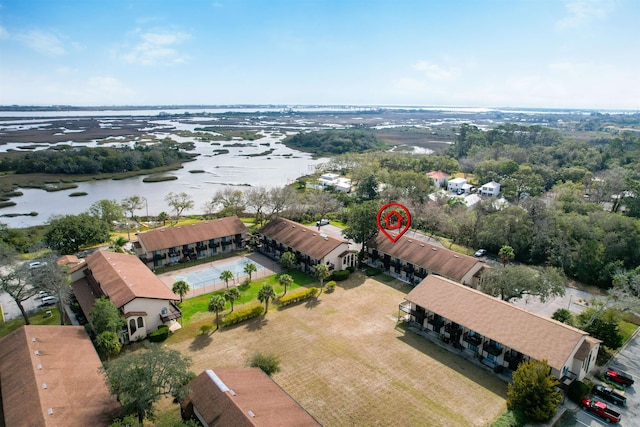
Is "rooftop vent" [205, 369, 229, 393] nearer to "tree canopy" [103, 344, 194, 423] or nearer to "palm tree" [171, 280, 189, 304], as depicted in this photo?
"tree canopy" [103, 344, 194, 423]

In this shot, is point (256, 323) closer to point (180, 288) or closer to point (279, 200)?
point (180, 288)

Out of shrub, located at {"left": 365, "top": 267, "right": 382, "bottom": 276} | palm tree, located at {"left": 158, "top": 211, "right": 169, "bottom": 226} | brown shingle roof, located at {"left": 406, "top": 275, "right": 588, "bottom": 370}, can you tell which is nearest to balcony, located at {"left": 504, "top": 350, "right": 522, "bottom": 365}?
brown shingle roof, located at {"left": 406, "top": 275, "right": 588, "bottom": 370}

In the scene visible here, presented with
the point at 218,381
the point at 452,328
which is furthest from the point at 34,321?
the point at 452,328

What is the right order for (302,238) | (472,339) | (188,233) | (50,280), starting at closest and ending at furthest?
(472,339), (50,280), (302,238), (188,233)

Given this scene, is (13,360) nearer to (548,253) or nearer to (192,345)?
(192,345)

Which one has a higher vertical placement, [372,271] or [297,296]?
[297,296]
